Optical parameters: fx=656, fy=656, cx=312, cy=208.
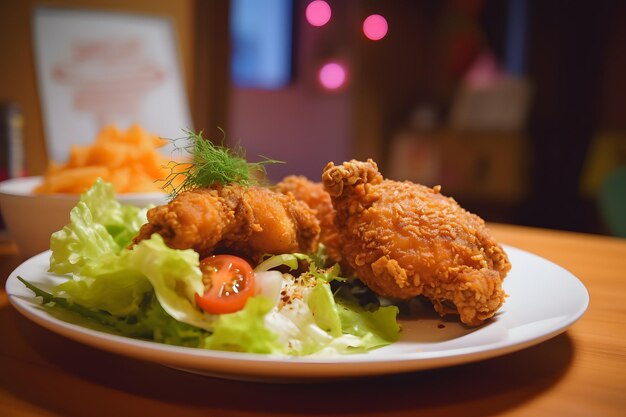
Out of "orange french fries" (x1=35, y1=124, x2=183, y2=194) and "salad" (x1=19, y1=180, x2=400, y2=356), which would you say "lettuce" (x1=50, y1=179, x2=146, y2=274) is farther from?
"orange french fries" (x1=35, y1=124, x2=183, y2=194)

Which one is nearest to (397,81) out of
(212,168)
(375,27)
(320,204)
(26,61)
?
(375,27)

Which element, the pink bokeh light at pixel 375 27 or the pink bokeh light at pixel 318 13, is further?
the pink bokeh light at pixel 318 13

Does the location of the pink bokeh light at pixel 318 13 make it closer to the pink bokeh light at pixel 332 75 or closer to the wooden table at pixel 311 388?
the pink bokeh light at pixel 332 75

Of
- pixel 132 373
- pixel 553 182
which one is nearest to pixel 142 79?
pixel 132 373

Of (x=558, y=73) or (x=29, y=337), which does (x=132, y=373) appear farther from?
(x=558, y=73)

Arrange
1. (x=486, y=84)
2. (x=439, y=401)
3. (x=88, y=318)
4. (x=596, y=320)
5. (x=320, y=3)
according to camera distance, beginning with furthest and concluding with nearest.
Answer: (x=320, y=3) → (x=486, y=84) → (x=596, y=320) → (x=88, y=318) → (x=439, y=401)

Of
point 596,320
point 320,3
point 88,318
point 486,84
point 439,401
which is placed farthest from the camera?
point 320,3

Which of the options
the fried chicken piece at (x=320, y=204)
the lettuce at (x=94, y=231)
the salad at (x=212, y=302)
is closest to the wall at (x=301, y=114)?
the fried chicken piece at (x=320, y=204)
